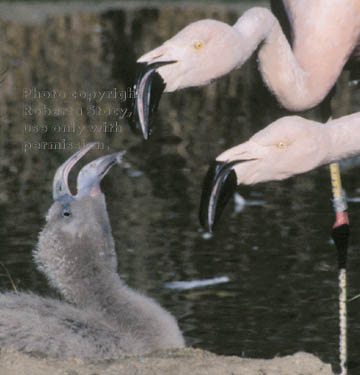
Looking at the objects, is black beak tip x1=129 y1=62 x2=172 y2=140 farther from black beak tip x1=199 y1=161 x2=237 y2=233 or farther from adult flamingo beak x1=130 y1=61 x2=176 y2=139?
black beak tip x1=199 y1=161 x2=237 y2=233

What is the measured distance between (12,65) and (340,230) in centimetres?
874

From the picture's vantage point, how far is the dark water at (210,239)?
544cm

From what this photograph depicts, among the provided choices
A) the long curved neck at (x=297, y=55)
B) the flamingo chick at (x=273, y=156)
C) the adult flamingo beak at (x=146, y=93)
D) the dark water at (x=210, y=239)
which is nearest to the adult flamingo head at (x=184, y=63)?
the adult flamingo beak at (x=146, y=93)

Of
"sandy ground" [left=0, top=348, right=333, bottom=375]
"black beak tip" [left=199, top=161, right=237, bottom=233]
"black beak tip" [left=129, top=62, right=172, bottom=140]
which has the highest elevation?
"black beak tip" [left=129, top=62, right=172, bottom=140]

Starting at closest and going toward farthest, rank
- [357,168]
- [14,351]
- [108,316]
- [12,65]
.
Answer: [14,351] < [108,316] < [357,168] < [12,65]

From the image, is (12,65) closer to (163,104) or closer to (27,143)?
(163,104)

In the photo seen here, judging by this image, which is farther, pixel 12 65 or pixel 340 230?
pixel 12 65

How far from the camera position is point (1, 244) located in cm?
666

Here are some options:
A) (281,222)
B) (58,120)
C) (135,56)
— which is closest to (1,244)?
(281,222)

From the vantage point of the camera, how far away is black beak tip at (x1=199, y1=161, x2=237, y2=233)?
4418 millimetres

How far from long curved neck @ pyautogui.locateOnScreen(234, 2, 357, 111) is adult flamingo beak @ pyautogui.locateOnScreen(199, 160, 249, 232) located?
556mm

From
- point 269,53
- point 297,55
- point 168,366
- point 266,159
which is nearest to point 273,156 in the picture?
point 266,159

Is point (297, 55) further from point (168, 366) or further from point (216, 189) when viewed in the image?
point (168, 366)

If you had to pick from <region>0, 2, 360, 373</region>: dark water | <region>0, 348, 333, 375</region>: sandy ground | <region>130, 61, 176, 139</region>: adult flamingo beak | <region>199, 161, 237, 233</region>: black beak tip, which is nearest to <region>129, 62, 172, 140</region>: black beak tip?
<region>130, 61, 176, 139</region>: adult flamingo beak
